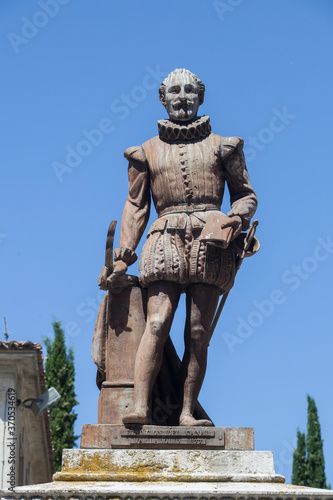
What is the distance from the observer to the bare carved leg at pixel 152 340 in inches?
396

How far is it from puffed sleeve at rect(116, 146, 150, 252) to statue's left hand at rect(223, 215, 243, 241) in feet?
3.48

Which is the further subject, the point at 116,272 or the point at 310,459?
the point at 310,459

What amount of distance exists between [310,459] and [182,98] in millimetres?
25212

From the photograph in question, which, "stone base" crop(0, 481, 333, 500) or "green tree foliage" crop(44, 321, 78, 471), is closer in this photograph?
"stone base" crop(0, 481, 333, 500)

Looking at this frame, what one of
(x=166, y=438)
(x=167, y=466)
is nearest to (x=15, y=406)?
(x=166, y=438)

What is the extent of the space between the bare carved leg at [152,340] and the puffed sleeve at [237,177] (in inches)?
40.8

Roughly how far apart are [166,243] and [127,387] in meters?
1.43

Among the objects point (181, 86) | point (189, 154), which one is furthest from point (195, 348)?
point (181, 86)

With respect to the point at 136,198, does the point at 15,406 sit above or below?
below

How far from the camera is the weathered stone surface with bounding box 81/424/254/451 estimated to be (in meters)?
9.80

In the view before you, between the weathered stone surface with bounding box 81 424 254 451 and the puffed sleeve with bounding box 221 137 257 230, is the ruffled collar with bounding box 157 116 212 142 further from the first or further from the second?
the weathered stone surface with bounding box 81 424 254 451

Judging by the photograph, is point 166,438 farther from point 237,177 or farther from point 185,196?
point 237,177

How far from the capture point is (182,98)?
10891mm

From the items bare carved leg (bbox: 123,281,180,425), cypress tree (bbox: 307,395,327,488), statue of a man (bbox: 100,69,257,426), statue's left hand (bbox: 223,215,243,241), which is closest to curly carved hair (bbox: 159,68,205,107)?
statue of a man (bbox: 100,69,257,426)
